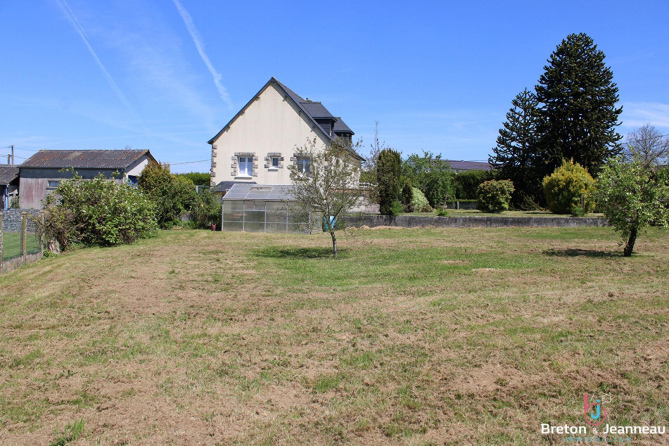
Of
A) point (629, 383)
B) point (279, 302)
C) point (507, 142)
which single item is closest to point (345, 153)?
point (279, 302)

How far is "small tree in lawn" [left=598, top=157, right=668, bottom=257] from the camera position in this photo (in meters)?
13.4

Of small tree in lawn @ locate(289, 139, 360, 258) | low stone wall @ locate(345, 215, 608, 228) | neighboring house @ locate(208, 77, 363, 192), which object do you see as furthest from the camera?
neighboring house @ locate(208, 77, 363, 192)

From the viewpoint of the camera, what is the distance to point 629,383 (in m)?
5.18

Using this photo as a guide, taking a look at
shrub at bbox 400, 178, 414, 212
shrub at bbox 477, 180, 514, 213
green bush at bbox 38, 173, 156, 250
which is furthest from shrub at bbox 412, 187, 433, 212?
green bush at bbox 38, 173, 156, 250

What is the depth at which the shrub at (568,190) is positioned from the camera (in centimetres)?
2612

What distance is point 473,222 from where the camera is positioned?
80.6 ft

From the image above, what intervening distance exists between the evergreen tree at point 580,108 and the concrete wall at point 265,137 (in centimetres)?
1627

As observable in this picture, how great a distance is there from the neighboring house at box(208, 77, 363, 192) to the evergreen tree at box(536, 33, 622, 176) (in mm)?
15744

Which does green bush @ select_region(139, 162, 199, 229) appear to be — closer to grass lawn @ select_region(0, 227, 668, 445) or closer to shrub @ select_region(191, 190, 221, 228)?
shrub @ select_region(191, 190, 221, 228)

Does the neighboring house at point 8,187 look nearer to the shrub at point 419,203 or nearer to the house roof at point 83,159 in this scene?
the house roof at point 83,159

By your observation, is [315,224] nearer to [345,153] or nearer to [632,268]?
[345,153]

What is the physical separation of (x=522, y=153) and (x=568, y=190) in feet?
34.9

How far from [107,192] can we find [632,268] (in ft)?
61.3

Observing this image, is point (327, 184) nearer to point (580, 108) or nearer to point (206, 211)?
point (206, 211)
